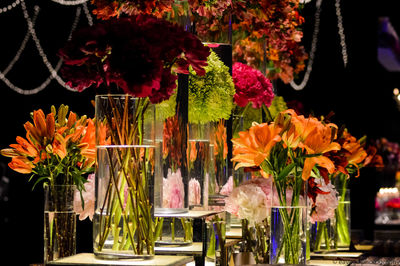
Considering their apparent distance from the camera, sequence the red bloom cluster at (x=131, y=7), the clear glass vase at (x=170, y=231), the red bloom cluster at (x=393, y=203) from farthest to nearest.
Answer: the red bloom cluster at (x=393, y=203)
the clear glass vase at (x=170, y=231)
the red bloom cluster at (x=131, y=7)

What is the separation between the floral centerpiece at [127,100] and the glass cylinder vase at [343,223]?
4.63 ft

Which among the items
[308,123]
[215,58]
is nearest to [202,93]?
[215,58]

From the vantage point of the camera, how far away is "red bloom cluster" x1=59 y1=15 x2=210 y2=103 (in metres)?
1.42

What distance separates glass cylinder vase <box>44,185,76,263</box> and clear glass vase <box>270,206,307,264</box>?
1.74 ft

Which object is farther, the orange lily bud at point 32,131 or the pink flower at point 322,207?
the pink flower at point 322,207

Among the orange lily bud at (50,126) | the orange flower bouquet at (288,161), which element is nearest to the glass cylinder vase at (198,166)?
the orange flower bouquet at (288,161)

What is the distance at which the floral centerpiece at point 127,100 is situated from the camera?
4.67ft

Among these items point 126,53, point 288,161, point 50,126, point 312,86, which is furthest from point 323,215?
point 312,86

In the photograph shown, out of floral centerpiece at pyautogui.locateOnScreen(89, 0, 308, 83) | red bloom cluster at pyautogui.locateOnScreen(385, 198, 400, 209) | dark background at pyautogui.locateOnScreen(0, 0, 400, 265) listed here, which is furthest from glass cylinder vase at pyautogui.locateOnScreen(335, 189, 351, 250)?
red bloom cluster at pyautogui.locateOnScreen(385, 198, 400, 209)

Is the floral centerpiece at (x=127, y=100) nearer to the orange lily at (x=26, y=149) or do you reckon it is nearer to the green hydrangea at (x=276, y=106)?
the orange lily at (x=26, y=149)

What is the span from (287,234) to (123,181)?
612mm

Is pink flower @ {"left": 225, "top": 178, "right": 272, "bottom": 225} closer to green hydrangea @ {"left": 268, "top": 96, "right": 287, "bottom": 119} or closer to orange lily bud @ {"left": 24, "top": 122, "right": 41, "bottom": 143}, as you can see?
orange lily bud @ {"left": 24, "top": 122, "right": 41, "bottom": 143}

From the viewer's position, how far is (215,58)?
208 cm

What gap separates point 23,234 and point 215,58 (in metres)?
6.11
